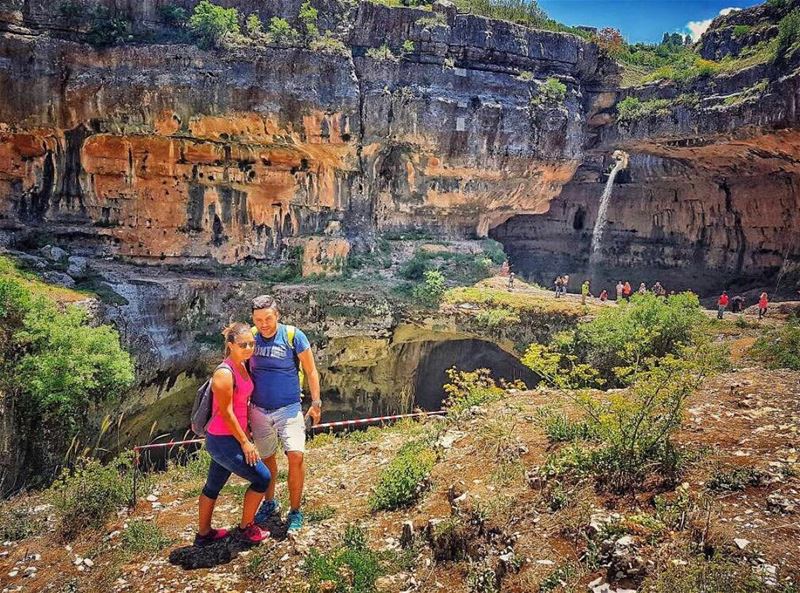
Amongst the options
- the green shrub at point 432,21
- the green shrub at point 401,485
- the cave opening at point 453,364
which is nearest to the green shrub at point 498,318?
the cave opening at point 453,364

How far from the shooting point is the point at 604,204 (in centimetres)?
3027

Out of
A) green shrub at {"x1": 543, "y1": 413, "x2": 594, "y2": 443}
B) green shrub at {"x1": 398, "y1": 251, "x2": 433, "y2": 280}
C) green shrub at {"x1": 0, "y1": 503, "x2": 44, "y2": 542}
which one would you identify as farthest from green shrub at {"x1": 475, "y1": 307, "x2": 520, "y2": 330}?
green shrub at {"x1": 0, "y1": 503, "x2": 44, "y2": 542}

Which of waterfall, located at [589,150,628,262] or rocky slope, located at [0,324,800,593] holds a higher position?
waterfall, located at [589,150,628,262]

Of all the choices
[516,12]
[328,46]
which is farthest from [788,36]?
[328,46]

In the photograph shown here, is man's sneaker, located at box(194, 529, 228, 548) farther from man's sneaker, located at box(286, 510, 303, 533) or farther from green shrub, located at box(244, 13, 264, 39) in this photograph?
green shrub, located at box(244, 13, 264, 39)

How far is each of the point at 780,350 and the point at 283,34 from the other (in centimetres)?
1896

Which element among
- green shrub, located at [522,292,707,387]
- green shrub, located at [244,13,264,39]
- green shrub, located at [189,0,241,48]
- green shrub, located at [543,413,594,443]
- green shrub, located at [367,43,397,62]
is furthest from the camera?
green shrub, located at [367,43,397,62]

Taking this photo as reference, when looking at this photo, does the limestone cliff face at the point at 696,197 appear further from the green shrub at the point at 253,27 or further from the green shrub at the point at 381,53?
the green shrub at the point at 253,27

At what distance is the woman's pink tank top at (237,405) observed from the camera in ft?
14.8

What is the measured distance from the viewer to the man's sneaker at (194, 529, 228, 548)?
493 cm

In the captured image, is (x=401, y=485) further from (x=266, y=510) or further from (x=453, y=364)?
(x=453, y=364)

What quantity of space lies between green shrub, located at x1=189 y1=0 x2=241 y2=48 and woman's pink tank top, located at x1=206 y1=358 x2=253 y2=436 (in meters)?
18.5

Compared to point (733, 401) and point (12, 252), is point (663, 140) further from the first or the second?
point (12, 252)

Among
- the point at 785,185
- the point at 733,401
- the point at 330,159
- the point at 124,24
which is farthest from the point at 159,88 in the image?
the point at 785,185
